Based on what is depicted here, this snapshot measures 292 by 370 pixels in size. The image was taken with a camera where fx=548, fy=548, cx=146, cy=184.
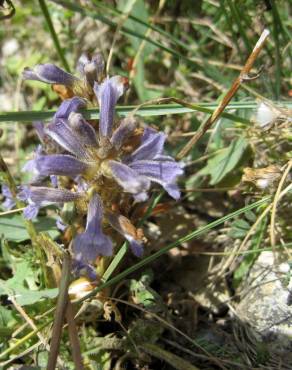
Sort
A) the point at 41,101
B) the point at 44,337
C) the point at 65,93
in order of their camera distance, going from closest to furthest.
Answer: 1. the point at 44,337
2. the point at 65,93
3. the point at 41,101

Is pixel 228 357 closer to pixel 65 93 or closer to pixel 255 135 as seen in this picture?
pixel 255 135

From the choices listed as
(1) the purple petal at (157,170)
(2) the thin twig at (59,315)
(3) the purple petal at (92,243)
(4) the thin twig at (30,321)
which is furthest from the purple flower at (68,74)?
(4) the thin twig at (30,321)

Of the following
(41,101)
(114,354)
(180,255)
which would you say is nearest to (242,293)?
(180,255)

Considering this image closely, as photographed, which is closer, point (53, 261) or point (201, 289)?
point (53, 261)

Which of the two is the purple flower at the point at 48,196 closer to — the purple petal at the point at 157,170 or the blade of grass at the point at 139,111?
the purple petal at the point at 157,170

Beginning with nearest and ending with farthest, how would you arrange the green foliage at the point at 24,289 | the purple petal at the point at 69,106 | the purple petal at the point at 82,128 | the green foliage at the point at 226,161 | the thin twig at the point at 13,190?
1. the purple petal at the point at 82,128
2. the purple petal at the point at 69,106
3. the green foliage at the point at 24,289
4. the thin twig at the point at 13,190
5. the green foliage at the point at 226,161

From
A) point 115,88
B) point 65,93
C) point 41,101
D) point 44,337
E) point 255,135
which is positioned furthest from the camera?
point 41,101

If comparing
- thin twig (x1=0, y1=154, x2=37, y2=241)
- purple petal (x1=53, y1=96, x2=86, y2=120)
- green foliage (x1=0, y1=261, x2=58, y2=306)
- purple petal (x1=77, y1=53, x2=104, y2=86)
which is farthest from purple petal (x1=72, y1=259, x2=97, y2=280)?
purple petal (x1=77, y1=53, x2=104, y2=86)
